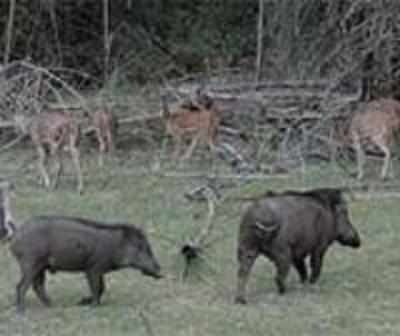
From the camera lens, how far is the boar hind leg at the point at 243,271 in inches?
348

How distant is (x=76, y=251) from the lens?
335 inches

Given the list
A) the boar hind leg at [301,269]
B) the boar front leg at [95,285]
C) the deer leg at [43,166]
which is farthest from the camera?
the deer leg at [43,166]

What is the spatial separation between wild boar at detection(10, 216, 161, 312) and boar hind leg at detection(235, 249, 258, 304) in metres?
0.56

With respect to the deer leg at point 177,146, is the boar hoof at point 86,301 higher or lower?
lower

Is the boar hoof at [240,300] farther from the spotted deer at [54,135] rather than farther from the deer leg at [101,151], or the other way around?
the deer leg at [101,151]

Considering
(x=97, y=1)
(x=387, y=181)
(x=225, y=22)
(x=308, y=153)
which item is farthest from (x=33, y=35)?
(x=387, y=181)

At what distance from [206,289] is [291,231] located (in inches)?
32.6

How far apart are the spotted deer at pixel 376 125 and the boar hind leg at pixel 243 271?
6120 mm

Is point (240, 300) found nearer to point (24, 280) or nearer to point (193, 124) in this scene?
point (24, 280)

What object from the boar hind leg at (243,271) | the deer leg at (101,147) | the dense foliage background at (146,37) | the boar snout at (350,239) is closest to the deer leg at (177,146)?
the deer leg at (101,147)

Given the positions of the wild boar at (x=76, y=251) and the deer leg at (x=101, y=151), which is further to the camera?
the deer leg at (x=101, y=151)

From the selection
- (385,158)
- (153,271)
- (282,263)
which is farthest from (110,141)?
(282,263)

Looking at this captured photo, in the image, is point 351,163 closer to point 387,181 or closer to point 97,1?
point 387,181

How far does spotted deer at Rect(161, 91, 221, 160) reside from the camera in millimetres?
15930
